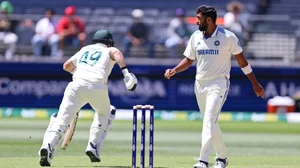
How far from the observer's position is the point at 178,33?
20750 mm

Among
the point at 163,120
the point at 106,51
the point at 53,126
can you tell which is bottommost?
the point at 163,120

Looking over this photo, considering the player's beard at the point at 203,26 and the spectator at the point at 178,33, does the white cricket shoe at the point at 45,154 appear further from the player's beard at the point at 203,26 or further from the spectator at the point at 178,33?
the spectator at the point at 178,33

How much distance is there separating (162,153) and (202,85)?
10.3 feet

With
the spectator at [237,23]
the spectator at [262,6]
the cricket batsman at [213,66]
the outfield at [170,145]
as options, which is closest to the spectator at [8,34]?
the outfield at [170,145]

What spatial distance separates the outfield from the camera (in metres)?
10.4

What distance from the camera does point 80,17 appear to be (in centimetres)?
2111

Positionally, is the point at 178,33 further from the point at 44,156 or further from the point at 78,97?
the point at 44,156

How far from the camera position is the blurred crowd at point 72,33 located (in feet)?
68.0

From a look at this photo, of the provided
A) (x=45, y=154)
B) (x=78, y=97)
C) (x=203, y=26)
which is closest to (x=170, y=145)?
(x=78, y=97)

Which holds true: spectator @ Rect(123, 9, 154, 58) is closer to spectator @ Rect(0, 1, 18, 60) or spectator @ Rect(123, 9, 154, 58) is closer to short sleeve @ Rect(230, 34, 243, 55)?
spectator @ Rect(0, 1, 18, 60)

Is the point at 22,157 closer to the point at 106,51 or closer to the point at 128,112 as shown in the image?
the point at 106,51

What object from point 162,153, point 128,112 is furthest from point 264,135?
point 128,112

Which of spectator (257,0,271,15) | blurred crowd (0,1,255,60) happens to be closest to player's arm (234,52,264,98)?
blurred crowd (0,1,255,60)

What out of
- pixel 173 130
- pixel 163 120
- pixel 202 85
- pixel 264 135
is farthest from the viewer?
pixel 163 120
